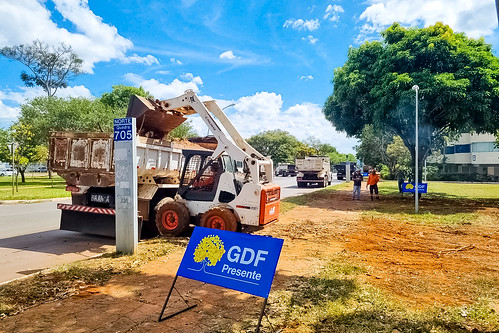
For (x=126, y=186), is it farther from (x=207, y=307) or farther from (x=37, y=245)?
(x=207, y=307)

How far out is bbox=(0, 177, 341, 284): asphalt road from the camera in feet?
20.0

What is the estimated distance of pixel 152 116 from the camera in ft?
28.5

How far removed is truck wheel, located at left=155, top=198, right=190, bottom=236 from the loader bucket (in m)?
2.01

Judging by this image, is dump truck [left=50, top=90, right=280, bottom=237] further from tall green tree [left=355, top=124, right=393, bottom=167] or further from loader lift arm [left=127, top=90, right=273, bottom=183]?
tall green tree [left=355, top=124, right=393, bottom=167]

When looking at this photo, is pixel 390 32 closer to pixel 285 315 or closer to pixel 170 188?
pixel 170 188

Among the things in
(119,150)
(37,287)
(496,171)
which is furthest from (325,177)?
(496,171)

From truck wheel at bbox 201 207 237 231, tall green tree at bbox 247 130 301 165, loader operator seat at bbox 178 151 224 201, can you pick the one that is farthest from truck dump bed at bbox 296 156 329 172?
tall green tree at bbox 247 130 301 165

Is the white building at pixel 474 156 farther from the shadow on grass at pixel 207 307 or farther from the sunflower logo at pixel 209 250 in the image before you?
the sunflower logo at pixel 209 250

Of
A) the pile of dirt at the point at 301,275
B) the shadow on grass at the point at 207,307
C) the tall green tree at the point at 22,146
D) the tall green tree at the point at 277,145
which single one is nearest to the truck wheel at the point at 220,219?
A: the pile of dirt at the point at 301,275

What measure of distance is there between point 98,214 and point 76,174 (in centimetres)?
115

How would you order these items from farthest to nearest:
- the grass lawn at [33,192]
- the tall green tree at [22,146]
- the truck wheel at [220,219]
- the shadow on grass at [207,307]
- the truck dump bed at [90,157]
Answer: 1. the tall green tree at [22,146]
2. the grass lawn at [33,192]
3. the truck dump bed at [90,157]
4. the truck wheel at [220,219]
5. the shadow on grass at [207,307]

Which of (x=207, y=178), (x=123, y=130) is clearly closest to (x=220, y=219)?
(x=207, y=178)

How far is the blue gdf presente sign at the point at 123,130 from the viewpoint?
652cm

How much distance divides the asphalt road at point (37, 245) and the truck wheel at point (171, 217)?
1.22 meters
